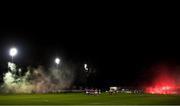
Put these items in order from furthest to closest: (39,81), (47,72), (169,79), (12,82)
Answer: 1. (169,79)
2. (47,72)
3. (39,81)
4. (12,82)

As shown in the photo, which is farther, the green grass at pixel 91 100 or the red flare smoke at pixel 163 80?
the red flare smoke at pixel 163 80

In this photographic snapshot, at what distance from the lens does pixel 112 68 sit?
163 m

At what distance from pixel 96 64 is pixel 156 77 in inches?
995

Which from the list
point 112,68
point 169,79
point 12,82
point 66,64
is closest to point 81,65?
point 66,64

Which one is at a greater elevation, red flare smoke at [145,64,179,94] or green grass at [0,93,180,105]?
red flare smoke at [145,64,179,94]

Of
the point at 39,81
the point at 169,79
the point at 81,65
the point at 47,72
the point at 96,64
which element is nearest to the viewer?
the point at 39,81

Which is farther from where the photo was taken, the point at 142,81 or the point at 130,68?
the point at 130,68

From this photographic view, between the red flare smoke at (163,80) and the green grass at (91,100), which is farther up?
the red flare smoke at (163,80)

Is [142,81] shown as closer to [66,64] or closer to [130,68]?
[130,68]

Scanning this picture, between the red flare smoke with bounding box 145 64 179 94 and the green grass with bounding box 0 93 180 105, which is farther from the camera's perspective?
the red flare smoke with bounding box 145 64 179 94

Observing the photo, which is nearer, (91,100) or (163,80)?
(91,100)

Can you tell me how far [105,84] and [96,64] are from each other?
2199 cm

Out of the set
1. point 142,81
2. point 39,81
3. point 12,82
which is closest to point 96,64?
point 142,81

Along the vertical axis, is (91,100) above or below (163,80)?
below
